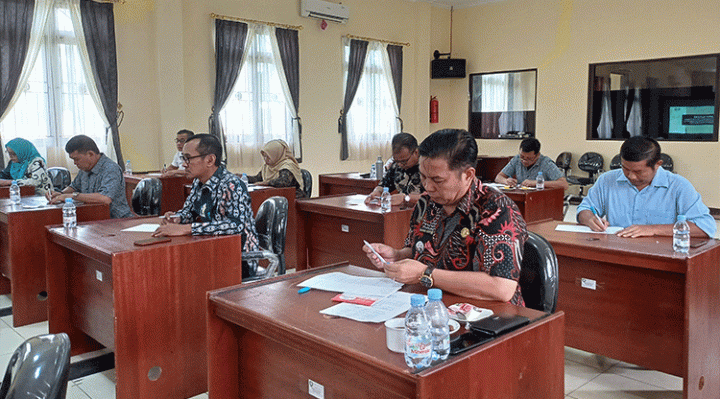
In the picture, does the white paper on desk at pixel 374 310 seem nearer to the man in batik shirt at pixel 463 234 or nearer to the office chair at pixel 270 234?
the man in batik shirt at pixel 463 234

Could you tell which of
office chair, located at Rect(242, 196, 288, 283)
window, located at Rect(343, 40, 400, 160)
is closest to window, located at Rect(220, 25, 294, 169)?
window, located at Rect(343, 40, 400, 160)

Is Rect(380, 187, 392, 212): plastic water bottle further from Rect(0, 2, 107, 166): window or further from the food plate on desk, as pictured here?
Rect(0, 2, 107, 166): window

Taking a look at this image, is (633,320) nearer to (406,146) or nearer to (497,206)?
(497,206)

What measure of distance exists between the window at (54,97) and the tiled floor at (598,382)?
436 centimetres

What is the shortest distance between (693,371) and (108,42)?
7.14 meters

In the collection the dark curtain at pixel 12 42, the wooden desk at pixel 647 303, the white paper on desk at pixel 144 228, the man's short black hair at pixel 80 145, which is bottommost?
the wooden desk at pixel 647 303

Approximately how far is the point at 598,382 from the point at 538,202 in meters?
2.37

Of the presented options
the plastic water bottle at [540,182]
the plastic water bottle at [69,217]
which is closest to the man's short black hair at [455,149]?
the plastic water bottle at [69,217]

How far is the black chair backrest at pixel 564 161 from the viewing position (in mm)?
9514

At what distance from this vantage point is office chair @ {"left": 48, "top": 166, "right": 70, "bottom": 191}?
6.08m

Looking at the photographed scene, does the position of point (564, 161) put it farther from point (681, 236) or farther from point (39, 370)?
point (39, 370)

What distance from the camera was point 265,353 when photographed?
1873mm

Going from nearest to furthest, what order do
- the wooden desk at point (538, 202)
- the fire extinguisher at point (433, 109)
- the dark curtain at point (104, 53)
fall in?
the wooden desk at point (538, 202) → the dark curtain at point (104, 53) → the fire extinguisher at point (433, 109)

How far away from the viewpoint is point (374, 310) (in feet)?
5.67
